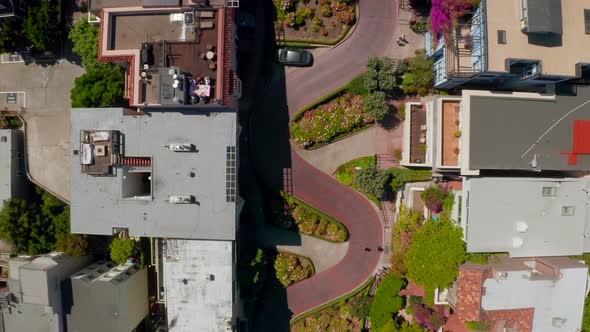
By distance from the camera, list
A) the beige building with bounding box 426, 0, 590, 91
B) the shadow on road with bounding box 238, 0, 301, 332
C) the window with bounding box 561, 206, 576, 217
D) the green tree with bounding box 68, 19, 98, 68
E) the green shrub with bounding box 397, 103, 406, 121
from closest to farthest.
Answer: the beige building with bounding box 426, 0, 590, 91
the window with bounding box 561, 206, 576, 217
the green tree with bounding box 68, 19, 98, 68
the green shrub with bounding box 397, 103, 406, 121
the shadow on road with bounding box 238, 0, 301, 332

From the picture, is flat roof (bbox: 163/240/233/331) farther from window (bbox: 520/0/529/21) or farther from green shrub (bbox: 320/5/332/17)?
window (bbox: 520/0/529/21)

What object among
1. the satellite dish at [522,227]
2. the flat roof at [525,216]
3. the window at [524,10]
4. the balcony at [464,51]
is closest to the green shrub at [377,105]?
the balcony at [464,51]

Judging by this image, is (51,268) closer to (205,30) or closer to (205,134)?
(205,134)

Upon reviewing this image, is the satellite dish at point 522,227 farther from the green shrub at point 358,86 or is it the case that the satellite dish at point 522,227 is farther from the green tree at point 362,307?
the green shrub at point 358,86

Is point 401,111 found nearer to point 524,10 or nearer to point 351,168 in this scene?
point 351,168

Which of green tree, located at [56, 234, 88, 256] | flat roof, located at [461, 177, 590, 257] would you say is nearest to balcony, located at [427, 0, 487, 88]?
flat roof, located at [461, 177, 590, 257]
